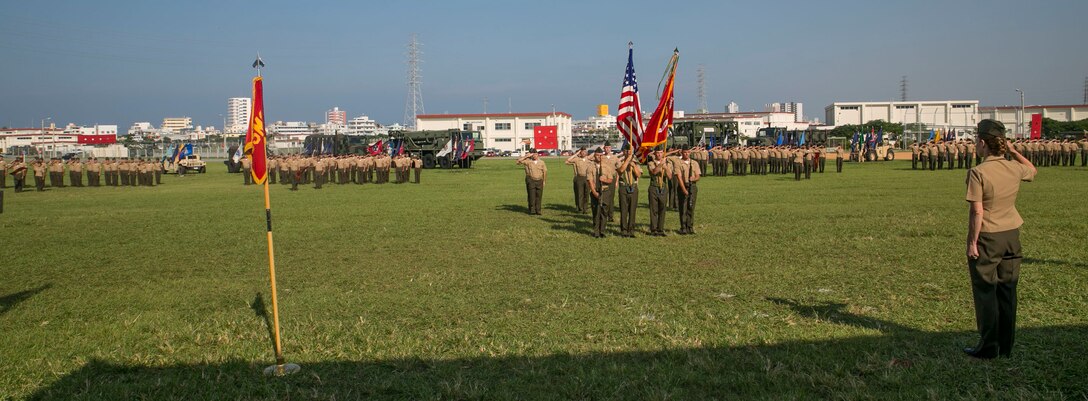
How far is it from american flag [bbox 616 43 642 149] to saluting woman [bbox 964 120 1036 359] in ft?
32.2

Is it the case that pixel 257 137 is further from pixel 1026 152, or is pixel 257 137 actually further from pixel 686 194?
pixel 1026 152

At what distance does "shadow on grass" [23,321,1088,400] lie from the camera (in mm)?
5012

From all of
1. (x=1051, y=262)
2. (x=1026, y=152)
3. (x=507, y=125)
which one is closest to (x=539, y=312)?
(x=1051, y=262)

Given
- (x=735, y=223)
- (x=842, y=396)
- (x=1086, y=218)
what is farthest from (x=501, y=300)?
(x=1086, y=218)

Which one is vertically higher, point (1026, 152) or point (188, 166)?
point (188, 166)

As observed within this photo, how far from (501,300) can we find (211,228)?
991cm

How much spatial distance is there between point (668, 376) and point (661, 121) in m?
9.01

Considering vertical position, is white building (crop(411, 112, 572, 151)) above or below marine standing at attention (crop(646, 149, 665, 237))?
above

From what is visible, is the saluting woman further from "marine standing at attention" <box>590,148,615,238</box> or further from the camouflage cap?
"marine standing at attention" <box>590,148,615,238</box>

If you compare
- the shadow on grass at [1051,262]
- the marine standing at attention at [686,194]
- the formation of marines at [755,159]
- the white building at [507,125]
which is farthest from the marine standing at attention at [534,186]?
the white building at [507,125]

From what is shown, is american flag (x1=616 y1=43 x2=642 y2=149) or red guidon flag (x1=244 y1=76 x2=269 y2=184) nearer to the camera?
red guidon flag (x1=244 y1=76 x2=269 y2=184)

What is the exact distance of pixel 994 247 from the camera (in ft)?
17.7

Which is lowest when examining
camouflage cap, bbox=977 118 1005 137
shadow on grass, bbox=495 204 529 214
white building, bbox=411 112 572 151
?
shadow on grass, bbox=495 204 529 214

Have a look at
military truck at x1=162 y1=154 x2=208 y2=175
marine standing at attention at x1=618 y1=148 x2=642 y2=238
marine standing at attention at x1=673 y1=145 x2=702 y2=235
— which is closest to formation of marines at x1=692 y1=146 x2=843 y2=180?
marine standing at attention at x1=673 y1=145 x2=702 y2=235
